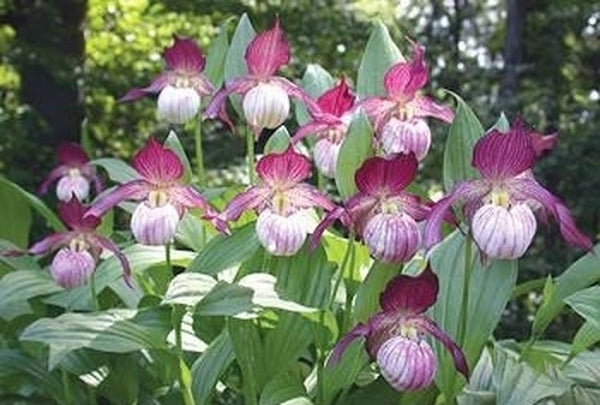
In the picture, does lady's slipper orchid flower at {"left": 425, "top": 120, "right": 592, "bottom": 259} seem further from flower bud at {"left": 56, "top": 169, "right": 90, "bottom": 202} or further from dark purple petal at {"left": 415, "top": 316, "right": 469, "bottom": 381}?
flower bud at {"left": 56, "top": 169, "right": 90, "bottom": 202}

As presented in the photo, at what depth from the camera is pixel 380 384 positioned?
112 centimetres

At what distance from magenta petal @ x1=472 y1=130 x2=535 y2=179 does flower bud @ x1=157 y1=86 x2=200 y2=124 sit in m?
0.42

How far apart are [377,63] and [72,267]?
41 cm

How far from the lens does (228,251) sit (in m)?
1.13

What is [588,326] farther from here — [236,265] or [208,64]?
[208,64]

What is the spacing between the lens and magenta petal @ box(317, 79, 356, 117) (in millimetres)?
1203

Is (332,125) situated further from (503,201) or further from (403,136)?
(503,201)

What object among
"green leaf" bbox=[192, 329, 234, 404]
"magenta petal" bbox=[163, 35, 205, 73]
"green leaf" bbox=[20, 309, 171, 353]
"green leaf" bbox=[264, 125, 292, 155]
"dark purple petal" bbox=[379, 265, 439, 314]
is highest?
"magenta petal" bbox=[163, 35, 205, 73]

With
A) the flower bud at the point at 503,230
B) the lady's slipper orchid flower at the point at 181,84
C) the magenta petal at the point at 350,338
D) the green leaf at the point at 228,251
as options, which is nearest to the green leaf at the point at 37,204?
the lady's slipper orchid flower at the point at 181,84

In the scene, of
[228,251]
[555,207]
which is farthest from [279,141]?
[555,207]

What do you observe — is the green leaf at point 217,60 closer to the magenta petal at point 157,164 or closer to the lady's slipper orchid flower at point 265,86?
the lady's slipper orchid flower at point 265,86

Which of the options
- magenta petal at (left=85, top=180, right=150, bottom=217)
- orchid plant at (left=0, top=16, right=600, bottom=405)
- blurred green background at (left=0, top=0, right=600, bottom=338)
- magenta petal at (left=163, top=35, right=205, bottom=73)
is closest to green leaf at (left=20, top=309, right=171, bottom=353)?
orchid plant at (left=0, top=16, right=600, bottom=405)

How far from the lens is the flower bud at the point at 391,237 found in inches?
38.5

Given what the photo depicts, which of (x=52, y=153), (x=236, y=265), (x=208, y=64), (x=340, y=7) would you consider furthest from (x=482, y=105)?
(x=236, y=265)
